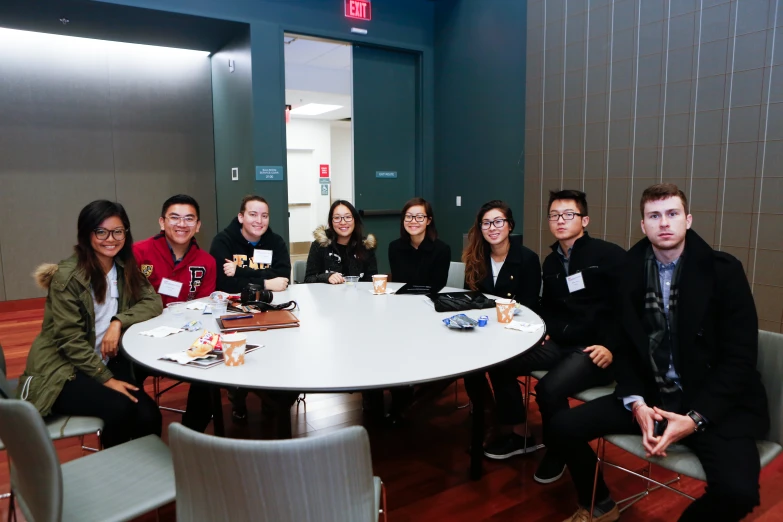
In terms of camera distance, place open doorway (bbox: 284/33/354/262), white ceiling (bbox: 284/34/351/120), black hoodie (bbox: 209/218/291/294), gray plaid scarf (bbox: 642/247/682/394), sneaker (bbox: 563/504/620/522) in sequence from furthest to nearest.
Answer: open doorway (bbox: 284/33/354/262) < white ceiling (bbox: 284/34/351/120) < black hoodie (bbox: 209/218/291/294) < sneaker (bbox: 563/504/620/522) < gray plaid scarf (bbox: 642/247/682/394)

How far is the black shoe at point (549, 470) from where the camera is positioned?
2.36 m

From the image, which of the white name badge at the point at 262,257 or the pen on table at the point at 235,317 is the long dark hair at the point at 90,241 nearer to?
the pen on table at the point at 235,317

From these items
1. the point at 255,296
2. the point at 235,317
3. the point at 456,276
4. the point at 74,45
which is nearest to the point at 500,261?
the point at 456,276

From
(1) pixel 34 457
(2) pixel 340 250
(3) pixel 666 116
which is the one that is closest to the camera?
(1) pixel 34 457

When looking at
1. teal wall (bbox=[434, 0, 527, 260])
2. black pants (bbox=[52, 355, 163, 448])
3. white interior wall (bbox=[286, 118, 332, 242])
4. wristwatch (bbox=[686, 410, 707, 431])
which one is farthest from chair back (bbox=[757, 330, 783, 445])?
white interior wall (bbox=[286, 118, 332, 242])

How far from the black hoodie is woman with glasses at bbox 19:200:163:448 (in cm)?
88

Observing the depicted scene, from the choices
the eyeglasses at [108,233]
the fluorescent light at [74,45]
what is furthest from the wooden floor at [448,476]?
the fluorescent light at [74,45]

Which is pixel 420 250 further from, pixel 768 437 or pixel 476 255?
pixel 768 437

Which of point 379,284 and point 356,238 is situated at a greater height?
point 356,238

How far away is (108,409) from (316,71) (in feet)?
21.8

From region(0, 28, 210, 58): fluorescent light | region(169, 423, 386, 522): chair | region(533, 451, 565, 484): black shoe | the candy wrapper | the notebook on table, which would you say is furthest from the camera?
region(0, 28, 210, 58): fluorescent light

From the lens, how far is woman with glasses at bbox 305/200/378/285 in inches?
138

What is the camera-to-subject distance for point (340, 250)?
3.58 metres

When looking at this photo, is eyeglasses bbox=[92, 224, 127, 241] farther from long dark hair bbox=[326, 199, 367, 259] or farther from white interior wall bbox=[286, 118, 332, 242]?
white interior wall bbox=[286, 118, 332, 242]
